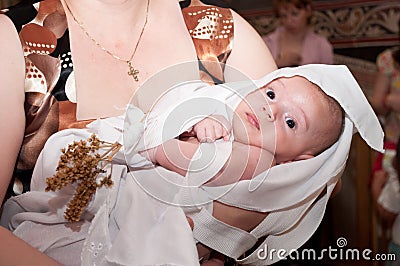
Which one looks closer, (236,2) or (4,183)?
(4,183)

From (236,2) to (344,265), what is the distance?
1555 millimetres

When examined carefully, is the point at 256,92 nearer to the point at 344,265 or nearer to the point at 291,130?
the point at 291,130

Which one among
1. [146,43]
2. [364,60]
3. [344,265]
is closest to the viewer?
[146,43]

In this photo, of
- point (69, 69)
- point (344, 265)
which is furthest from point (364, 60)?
point (69, 69)

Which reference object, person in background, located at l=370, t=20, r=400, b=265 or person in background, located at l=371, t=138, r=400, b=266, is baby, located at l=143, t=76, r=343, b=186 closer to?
person in background, located at l=371, t=138, r=400, b=266

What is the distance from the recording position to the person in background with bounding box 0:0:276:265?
0.97 metres

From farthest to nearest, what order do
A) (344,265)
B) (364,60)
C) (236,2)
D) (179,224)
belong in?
(236,2) → (364,60) → (344,265) → (179,224)

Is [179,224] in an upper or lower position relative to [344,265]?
upper

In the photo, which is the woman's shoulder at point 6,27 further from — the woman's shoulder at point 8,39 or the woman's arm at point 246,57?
the woman's arm at point 246,57

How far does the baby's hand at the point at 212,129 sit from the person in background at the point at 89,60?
0.34 ft

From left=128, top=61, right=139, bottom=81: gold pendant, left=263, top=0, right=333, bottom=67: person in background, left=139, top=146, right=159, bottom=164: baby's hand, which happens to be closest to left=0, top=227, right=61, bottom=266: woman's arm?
left=139, top=146, right=159, bottom=164: baby's hand

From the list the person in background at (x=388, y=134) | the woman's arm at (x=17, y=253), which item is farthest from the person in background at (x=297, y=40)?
the woman's arm at (x=17, y=253)

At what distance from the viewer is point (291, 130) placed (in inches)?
40.2

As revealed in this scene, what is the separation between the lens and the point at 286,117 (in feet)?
3.35
